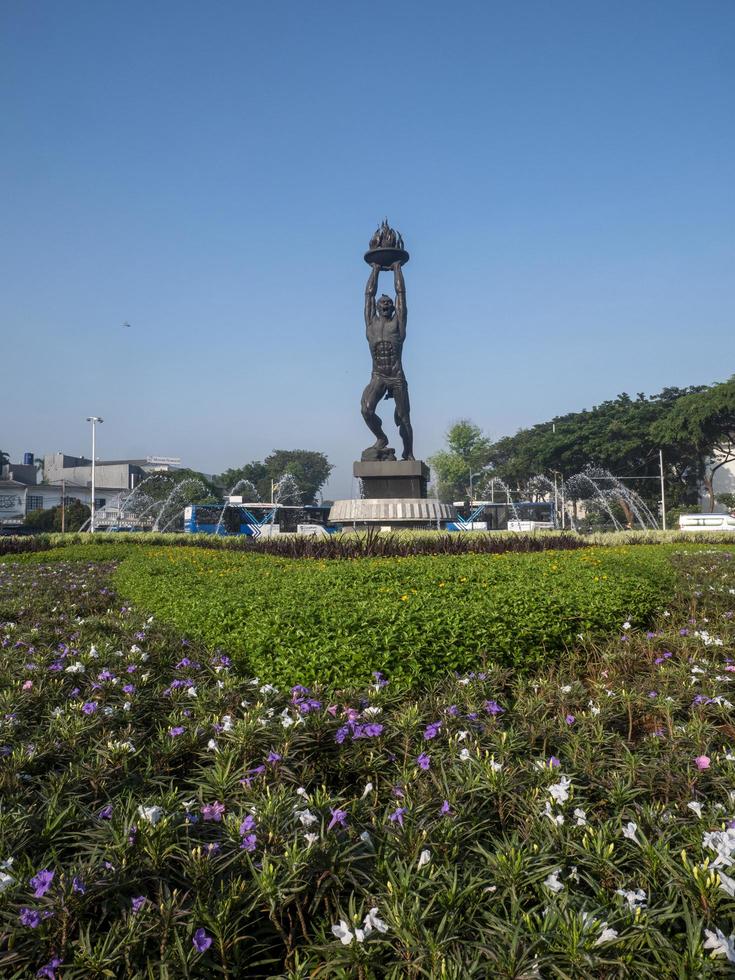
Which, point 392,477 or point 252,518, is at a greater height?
point 392,477

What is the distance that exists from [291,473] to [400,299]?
5784 cm

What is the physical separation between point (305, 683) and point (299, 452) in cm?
7826

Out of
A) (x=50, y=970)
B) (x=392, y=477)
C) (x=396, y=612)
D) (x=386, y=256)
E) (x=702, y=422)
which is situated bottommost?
(x=50, y=970)

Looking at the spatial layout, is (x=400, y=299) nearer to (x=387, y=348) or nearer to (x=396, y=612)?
(x=387, y=348)

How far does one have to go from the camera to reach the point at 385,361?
679 inches

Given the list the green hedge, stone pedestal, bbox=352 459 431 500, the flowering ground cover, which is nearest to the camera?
the flowering ground cover

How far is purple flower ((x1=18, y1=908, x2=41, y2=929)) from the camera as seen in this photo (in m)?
1.59

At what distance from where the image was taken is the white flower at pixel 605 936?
1.54 m

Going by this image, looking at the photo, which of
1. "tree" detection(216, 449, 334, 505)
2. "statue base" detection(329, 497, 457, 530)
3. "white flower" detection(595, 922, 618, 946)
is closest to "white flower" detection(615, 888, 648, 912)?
"white flower" detection(595, 922, 618, 946)

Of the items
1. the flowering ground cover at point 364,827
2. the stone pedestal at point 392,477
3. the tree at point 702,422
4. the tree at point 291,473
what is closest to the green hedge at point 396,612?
the flowering ground cover at point 364,827

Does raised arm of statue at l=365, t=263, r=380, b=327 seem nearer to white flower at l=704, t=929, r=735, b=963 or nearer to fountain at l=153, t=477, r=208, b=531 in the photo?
white flower at l=704, t=929, r=735, b=963

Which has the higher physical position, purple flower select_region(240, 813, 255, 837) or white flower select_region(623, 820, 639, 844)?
purple flower select_region(240, 813, 255, 837)

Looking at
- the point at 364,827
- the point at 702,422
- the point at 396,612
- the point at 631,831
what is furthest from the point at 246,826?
the point at 702,422

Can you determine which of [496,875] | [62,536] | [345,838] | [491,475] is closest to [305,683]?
[345,838]
